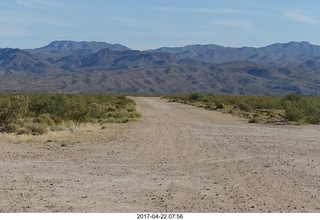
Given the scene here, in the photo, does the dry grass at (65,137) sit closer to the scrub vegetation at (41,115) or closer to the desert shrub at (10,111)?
the scrub vegetation at (41,115)

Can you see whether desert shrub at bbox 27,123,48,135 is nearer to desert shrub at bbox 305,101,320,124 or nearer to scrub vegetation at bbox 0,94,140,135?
scrub vegetation at bbox 0,94,140,135

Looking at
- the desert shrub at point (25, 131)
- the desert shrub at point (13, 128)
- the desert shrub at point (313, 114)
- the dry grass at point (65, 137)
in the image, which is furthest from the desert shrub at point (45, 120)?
the desert shrub at point (313, 114)

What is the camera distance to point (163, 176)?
486 inches

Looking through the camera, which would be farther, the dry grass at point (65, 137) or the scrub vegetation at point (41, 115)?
the scrub vegetation at point (41, 115)

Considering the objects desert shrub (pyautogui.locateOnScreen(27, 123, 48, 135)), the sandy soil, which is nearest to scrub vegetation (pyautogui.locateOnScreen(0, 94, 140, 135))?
desert shrub (pyautogui.locateOnScreen(27, 123, 48, 135))

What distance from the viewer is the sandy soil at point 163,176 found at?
9.27 metres

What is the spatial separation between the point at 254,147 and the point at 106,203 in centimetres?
1018

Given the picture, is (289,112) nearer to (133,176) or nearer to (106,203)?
(133,176)

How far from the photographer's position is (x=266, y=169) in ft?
44.3

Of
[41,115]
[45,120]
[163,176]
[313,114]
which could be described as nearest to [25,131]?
[45,120]

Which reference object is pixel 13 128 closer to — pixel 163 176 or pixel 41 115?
pixel 41 115

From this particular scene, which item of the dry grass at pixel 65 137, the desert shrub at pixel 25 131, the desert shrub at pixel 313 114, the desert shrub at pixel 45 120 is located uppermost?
the desert shrub at pixel 313 114

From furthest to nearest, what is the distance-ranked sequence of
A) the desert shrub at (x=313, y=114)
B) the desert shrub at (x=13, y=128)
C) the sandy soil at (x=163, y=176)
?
the desert shrub at (x=313, y=114)
the desert shrub at (x=13, y=128)
the sandy soil at (x=163, y=176)
